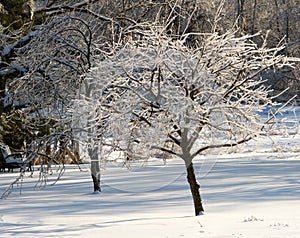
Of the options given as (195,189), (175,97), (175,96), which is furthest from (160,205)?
(175,97)

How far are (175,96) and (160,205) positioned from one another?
2442 mm

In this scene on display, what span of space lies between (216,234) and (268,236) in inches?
26.8

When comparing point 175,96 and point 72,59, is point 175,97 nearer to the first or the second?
point 175,96

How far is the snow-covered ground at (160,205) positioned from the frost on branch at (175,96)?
42.1 inches

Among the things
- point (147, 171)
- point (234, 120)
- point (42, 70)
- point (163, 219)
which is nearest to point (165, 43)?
point (234, 120)

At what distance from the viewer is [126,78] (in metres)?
10.1

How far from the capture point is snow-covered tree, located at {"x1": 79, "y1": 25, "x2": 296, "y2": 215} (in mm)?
9539

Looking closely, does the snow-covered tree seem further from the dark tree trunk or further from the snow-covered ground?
the dark tree trunk

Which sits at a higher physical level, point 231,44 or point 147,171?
point 231,44

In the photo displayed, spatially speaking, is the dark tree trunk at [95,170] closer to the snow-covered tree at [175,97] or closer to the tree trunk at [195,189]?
the snow-covered tree at [175,97]

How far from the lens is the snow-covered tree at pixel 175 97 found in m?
9.54

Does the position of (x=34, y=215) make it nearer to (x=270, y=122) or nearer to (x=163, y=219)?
(x=163, y=219)

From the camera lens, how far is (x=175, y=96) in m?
9.61

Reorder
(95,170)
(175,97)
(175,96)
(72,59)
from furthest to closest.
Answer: (72,59) → (95,170) → (175,96) → (175,97)
